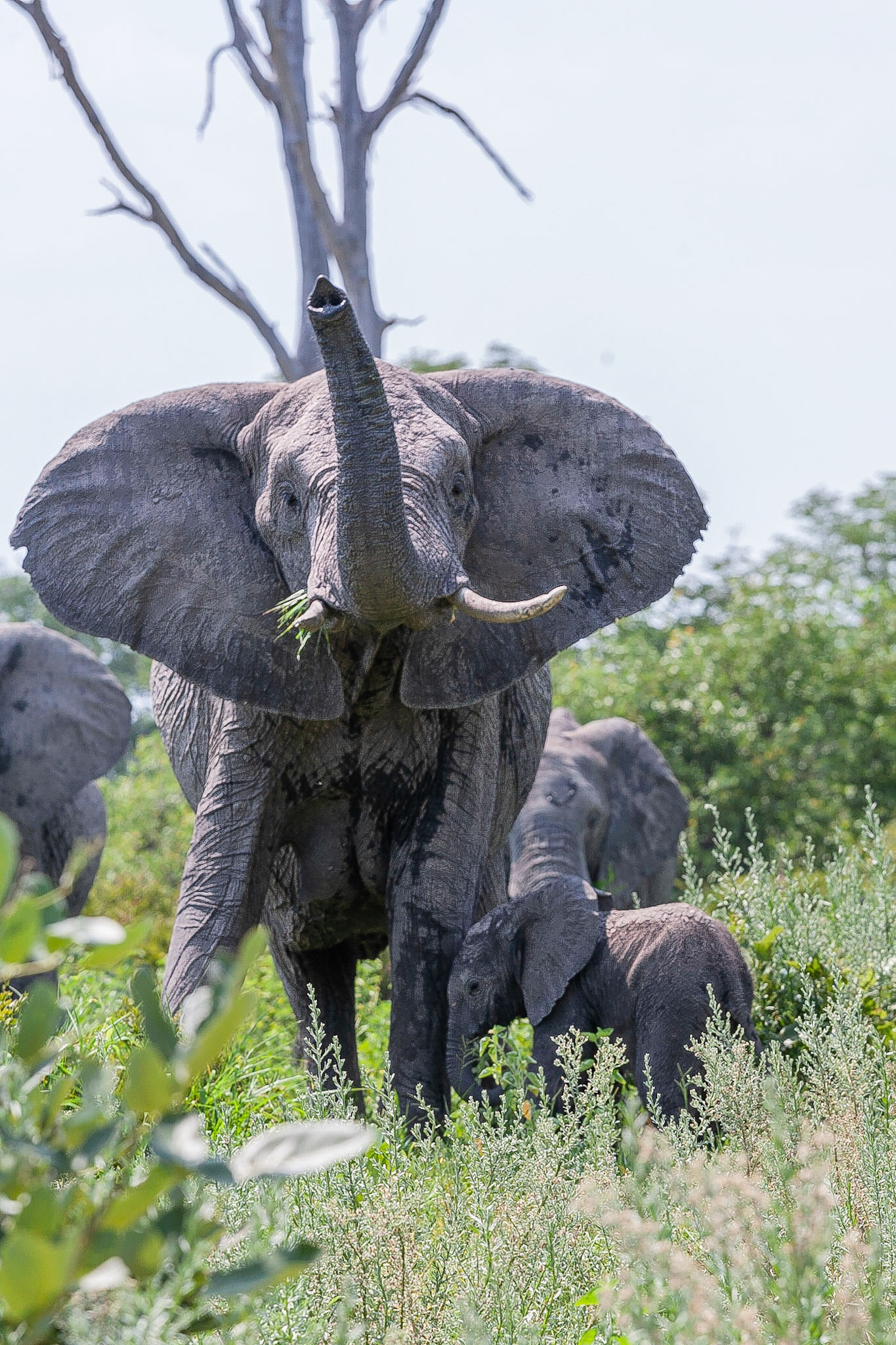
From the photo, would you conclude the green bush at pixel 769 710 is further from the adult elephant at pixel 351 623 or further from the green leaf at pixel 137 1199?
the green leaf at pixel 137 1199

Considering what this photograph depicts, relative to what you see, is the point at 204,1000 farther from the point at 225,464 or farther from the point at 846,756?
the point at 846,756

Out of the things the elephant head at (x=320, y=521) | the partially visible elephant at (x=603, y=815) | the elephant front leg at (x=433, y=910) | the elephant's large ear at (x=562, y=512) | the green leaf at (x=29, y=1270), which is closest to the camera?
the green leaf at (x=29, y=1270)

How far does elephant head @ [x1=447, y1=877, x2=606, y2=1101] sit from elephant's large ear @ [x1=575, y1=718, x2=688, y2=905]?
3.48 m

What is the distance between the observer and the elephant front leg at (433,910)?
4.76 m

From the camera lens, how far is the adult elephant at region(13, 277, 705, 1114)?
14.6ft

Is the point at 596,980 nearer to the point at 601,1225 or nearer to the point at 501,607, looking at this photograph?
the point at 501,607

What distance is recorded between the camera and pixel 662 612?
17609 millimetres

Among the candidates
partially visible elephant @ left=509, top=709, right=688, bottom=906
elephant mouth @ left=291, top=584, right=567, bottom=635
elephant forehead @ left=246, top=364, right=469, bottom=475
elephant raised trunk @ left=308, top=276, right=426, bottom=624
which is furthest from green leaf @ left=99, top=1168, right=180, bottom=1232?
partially visible elephant @ left=509, top=709, right=688, bottom=906

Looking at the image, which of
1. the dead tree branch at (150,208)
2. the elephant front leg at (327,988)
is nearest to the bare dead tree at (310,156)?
the dead tree branch at (150,208)

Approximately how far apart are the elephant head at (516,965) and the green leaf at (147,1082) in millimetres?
3371

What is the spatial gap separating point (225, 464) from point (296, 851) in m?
1.21

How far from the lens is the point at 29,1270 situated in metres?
1.27

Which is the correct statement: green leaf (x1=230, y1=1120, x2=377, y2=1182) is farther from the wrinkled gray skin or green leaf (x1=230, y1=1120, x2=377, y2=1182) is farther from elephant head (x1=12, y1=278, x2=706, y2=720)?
the wrinkled gray skin

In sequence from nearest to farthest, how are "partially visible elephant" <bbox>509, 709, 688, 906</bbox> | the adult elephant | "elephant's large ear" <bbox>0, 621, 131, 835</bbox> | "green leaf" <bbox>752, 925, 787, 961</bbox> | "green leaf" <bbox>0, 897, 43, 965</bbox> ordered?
"green leaf" <bbox>0, 897, 43, 965</bbox> → the adult elephant → "green leaf" <bbox>752, 925, 787, 961</bbox> → "partially visible elephant" <bbox>509, 709, 688, 906</bbox> → "elephant's large ear" <bbox>0, 621, 131, 835</bbox>
